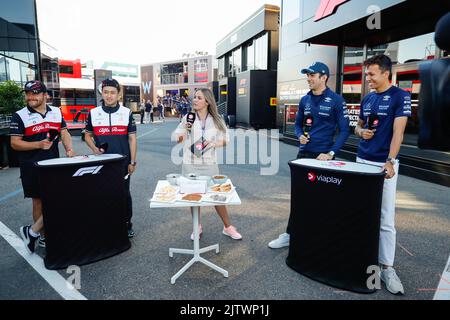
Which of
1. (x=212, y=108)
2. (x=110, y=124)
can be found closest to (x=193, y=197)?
(x=212, y=108)

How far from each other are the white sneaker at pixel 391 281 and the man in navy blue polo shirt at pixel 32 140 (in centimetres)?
343

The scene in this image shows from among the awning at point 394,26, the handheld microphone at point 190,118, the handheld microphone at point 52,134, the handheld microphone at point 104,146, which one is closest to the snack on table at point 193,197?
the handheld microphone at point 190,118

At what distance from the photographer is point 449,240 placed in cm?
366

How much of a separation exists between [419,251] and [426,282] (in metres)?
0.72

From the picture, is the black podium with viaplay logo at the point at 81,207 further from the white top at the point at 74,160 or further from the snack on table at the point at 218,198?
the snack on table at the point at 218,198

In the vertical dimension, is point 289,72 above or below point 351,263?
above

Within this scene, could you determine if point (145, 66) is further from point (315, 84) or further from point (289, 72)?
point (315, 84)

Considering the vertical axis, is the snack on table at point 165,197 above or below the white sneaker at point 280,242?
above

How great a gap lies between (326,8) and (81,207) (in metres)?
8.95

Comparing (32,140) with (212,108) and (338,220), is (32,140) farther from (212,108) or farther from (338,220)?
(338,220)

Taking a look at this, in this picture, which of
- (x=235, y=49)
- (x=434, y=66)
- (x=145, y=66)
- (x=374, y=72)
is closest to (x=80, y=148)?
(x=374, y=72)

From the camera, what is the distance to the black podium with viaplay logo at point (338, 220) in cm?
243

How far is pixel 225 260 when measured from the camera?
3193mm
